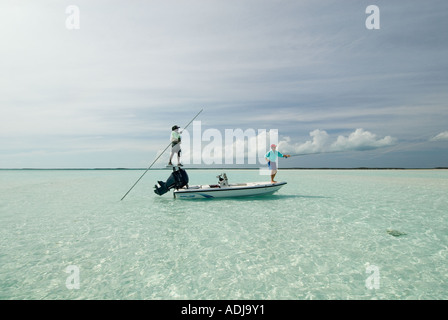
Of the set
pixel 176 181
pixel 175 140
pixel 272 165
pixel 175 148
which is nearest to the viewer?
pixel 175 140

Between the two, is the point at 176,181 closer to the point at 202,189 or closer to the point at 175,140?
the point at 202,189

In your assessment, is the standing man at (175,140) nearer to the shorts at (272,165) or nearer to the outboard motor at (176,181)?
the outboard motor at (176,181)

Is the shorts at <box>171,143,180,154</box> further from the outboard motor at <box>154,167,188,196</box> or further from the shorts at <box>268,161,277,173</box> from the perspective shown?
the shorts at <box>268,161,277,173</box>

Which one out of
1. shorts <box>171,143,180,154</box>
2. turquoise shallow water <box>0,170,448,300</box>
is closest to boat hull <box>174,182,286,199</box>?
shorts <box>171,143,180,154</box>

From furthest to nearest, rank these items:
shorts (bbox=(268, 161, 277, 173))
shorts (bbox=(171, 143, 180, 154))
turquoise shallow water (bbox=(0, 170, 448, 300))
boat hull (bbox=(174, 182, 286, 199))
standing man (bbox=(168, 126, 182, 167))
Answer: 1. shorts (bbox=(268, 161, 277, 173))
2. boat hull (bbox=(174, 182, 286, 199))
3. shorts (bbox=(171, 143, 180, 154))
4. standing man (bbox=(168, 126, 182, 167))
5. turquoise shallow water (bbox=(0, 170, 448, 300))

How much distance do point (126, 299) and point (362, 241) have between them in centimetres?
757

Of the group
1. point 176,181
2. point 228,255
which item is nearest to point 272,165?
point 176,181

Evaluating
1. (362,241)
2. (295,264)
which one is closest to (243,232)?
(295,264)

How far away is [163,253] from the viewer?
743cm

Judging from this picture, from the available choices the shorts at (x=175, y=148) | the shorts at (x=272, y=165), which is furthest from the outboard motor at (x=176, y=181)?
the shorts at (x=272, y=165)

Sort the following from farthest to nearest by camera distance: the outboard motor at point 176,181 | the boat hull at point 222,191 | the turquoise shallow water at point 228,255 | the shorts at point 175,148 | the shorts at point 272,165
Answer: the shorts at point 272,165 < the boat hull at point 222,191 < the outboard motor at point 176,181 < the shorts at point 175,148 < the turquoise shallow water at point 228,255
